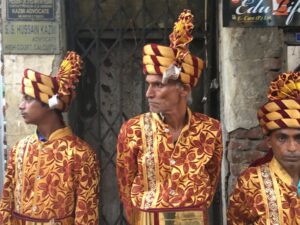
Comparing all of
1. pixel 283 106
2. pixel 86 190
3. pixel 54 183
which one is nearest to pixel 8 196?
pixel 54 183

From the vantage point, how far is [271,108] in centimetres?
304

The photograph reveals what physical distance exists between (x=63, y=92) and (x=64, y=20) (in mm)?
1230

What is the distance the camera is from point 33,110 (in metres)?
3.35

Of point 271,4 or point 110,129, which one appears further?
point 110,129

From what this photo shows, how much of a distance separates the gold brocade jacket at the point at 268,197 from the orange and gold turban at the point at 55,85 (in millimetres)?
1191

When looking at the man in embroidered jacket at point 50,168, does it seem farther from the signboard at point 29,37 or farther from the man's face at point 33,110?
the signboard at point 29,37

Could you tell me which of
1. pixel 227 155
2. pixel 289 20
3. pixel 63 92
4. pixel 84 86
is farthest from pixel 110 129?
pixel 289 20

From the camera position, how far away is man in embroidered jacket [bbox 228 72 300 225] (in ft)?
9.70

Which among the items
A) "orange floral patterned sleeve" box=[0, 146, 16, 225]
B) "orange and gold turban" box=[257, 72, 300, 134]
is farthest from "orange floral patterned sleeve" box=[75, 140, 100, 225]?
"orange and gold turban" box=[257, 72, 300, 134]

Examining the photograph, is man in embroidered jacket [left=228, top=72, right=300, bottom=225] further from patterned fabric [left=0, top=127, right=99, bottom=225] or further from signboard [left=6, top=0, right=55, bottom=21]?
signboard [left=6, top=0, right=55, bottom=21]

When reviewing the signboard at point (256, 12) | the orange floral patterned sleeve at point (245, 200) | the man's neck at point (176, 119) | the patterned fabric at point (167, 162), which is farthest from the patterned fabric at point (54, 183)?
the signboard at point (256, 12)

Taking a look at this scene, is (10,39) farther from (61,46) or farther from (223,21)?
(223,21)

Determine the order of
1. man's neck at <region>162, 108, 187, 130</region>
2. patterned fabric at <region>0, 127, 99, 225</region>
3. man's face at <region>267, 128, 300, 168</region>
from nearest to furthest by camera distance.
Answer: man's face at <region>267, 128, 300, 168</region> < man's neck at <region>162, 108, 187, 130</region> < patterned fabric at <region>0, 127, 99, 225</region>

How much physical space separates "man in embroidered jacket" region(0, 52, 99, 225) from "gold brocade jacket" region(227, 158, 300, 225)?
924mm
